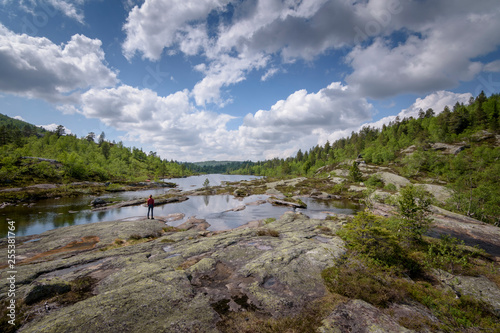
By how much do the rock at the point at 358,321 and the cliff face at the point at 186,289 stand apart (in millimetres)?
39

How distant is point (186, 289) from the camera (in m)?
9.96

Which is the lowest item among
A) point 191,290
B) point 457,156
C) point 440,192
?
point 440,192

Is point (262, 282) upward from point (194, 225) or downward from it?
upward

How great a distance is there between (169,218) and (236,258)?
28.2 m

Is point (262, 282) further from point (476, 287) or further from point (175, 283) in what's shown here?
point (476, 287)

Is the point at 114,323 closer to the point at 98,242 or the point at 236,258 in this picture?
the point at 236,258

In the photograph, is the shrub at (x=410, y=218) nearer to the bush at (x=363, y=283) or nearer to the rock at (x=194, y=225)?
the bush at (x=363, y=283)

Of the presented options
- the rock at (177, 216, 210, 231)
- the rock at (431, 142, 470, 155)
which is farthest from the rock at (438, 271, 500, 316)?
the rock at (431, 142, 470, 155)

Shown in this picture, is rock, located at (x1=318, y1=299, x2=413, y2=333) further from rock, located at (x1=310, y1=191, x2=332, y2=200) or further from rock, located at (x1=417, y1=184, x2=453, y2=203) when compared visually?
rock, located at (x1=310, y1=191, x2=332, y2=200)

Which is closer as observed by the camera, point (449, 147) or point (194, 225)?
point (194, 225)

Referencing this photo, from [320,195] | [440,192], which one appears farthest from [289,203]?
[440,192]

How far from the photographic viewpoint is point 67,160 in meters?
86.8

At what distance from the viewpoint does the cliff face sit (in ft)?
24.3

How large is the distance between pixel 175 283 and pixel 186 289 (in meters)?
0.91
